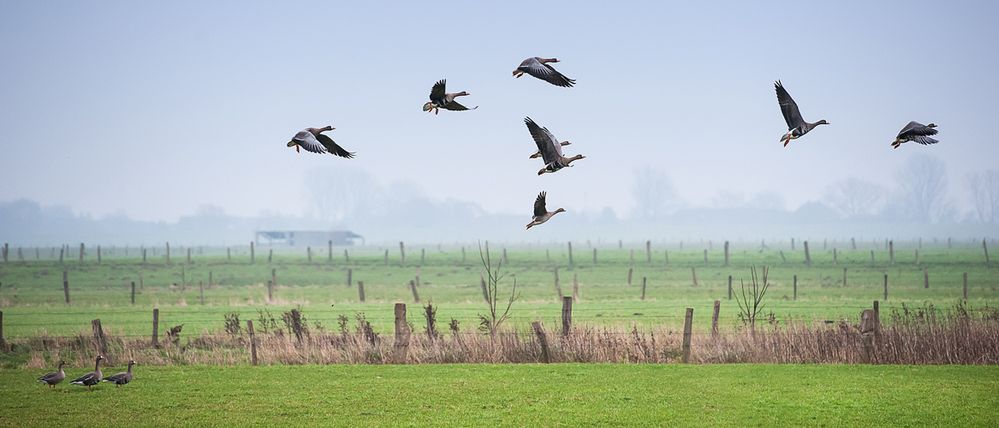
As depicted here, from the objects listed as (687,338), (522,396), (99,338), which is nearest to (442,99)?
(522,396)

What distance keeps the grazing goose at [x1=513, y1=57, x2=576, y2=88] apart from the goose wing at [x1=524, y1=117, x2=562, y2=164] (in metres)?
0.71

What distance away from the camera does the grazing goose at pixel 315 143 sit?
13.0 metres

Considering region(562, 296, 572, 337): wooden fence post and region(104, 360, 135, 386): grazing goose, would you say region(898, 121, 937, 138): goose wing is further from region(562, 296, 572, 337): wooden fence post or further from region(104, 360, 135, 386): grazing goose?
region(104, 360, 135, 386): grazing goose

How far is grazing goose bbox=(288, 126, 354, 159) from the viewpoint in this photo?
42.5 feet

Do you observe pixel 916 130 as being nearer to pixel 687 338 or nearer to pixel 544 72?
pixel 544 72

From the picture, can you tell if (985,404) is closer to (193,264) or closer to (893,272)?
(893,272)

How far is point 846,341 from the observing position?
25016 millimetres

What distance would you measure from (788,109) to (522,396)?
861cm

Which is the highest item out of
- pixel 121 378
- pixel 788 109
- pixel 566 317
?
pixel 788 109

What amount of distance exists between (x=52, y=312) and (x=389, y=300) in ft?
57.4

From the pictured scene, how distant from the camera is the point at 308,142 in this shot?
13164 mm

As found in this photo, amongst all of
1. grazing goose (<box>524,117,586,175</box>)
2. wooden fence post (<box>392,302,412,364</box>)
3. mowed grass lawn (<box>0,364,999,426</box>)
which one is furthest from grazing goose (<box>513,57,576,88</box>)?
wooden fence post (<box>392,302,412,364</box>)

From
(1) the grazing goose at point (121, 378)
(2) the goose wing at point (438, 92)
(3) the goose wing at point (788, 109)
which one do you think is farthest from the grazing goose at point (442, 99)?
(1) the grazing goose at point (121, 378)

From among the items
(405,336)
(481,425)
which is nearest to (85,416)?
(481,425)
